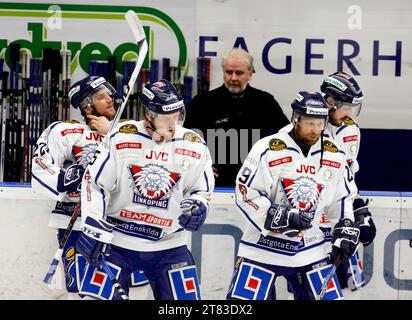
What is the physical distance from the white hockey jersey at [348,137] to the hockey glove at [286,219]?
31.8 inches

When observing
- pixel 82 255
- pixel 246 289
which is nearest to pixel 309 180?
pixel 246 289

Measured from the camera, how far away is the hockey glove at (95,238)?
7.12 metres

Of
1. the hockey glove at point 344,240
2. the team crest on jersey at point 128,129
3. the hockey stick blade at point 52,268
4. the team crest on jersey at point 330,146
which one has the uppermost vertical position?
the team crest on jersey at point 128,129

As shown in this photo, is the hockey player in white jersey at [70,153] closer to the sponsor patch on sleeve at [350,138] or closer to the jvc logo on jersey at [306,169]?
the jvc logo on jersey at [306,169]

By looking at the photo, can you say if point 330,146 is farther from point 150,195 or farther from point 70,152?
point 70,152

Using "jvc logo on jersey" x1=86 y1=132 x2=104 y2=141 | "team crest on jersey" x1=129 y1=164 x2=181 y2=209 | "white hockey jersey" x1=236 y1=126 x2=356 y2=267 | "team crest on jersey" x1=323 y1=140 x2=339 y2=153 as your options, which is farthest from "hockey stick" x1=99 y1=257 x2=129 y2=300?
"team crest on jersey" x1=323 y1=140 x2=339 y2=153

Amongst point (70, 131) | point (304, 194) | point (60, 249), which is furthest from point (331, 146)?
point (60, 249)

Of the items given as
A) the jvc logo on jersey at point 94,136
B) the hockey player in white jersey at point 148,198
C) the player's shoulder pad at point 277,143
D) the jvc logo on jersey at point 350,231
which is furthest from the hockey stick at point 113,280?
the jvc logo on jersey at point 350,231

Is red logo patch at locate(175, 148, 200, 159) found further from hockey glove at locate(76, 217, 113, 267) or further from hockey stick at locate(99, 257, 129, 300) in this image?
hockey stick at locate(99, 257, 129, 300)

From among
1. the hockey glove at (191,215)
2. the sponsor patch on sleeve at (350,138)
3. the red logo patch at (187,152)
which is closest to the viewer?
the hockey glove at (191,215)

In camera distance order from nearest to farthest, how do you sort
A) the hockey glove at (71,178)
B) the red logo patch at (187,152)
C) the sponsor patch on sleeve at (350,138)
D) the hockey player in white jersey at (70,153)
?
the red logo patch at (187,152) < the hockey glove at (71,178) < the hockey player in white jersey at (70,153) < the sponsor patch on sleeve at (350,138)

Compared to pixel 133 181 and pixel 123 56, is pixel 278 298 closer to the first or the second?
pixel 133 181

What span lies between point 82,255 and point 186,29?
2.62 m

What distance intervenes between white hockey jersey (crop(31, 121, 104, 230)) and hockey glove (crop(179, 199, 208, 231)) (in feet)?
2.91
